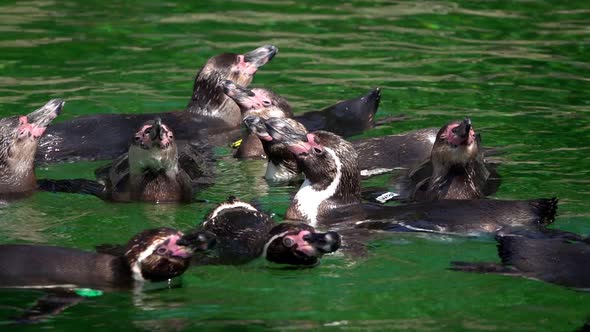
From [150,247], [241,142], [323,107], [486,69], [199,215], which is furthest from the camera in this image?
[486,69]

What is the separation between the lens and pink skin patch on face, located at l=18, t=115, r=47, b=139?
12094mm

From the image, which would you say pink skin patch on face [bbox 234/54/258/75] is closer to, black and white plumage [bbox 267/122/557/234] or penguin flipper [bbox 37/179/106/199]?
penguin flipper [bbox 37/179/106/199]

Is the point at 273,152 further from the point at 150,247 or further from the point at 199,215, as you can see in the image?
the point at 150,247

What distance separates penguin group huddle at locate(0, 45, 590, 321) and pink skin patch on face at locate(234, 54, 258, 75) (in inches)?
0.7

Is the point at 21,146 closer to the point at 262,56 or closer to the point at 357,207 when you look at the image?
the point at 262,56

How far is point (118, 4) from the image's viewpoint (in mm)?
18328

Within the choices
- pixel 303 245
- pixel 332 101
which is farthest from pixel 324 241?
pixel 332 101

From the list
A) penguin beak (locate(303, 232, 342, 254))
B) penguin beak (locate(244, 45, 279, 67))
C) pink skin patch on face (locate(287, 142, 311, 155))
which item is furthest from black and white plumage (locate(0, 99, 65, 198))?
penguin beak (locate(303, 232, 342, 254))

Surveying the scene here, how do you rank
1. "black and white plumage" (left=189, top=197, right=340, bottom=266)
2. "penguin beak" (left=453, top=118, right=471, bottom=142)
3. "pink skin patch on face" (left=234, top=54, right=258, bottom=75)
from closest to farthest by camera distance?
1. "black and white plumage" (left=189, top=197, right=340, bottom=266)
2. "penguin beak" (left=453, top=118, right=471, bottom=142)
3. "pink skin patch on face" (left=234, top=54, right=258, bottom=75)

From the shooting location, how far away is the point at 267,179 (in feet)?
39.8

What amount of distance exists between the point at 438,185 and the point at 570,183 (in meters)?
1.30

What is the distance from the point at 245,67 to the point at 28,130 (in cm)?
320

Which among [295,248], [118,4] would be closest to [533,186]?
[295,248]

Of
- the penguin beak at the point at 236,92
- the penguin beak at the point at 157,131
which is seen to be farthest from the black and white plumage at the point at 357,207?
the penguin beak at the point at 236,92
